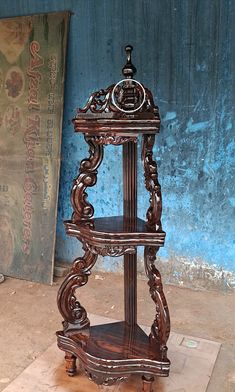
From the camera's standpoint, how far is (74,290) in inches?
70.1

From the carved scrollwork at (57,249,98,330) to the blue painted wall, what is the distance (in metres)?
1.14

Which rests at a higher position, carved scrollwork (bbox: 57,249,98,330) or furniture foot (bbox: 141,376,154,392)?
carved scrollwork (bbox: 57,249,98,330)

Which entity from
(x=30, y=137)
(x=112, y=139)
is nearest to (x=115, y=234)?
(x=112, y=139)

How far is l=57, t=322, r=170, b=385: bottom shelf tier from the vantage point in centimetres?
165

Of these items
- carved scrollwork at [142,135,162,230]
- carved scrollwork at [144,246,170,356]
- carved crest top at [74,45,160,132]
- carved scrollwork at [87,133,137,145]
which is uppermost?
carved crest top at [74,45,160,132]

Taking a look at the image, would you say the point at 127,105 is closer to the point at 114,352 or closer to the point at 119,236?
the point at 119,236

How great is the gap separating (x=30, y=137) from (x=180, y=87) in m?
1.11

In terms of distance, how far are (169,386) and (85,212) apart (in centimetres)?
84

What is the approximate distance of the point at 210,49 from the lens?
2.50 metres

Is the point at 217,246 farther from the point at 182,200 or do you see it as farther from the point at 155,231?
the point at 155,231

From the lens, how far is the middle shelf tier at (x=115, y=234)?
5.18 feet

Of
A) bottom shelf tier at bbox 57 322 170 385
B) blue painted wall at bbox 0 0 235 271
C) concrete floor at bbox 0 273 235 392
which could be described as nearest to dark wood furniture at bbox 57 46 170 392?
bottom shelf tier at bbox 57 322 170 385

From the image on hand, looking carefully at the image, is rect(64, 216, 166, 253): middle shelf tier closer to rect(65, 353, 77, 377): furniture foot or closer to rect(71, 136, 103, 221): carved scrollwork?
rect(71, 136, 103, 221): carved scrollwork

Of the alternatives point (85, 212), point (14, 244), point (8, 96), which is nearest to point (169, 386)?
point (85, 212)
